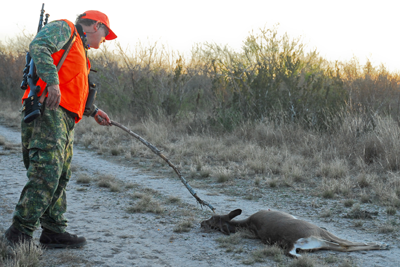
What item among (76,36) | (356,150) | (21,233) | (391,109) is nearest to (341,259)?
(21,233)

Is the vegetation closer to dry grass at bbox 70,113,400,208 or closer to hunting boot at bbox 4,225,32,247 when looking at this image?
dry grass at bbox 70,113,400,208

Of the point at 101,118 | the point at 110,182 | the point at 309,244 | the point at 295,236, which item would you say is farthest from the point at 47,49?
the point at 110,182

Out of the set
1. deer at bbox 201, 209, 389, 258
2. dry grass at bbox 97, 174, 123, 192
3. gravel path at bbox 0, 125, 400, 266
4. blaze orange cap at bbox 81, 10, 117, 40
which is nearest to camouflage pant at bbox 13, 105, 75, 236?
gravel path at bbox 0, 125, 400, 266

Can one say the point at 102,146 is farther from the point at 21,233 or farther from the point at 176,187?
the point at 21,233

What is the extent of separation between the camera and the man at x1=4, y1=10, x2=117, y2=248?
319 centimetres

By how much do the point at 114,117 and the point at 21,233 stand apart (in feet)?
40.1

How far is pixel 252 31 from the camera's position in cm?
1210

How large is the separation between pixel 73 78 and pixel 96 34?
54 centimetres

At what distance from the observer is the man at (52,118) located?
3.19 m

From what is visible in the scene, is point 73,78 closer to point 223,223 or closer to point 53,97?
point 53,97

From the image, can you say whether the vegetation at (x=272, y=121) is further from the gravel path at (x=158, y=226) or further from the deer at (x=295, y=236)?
the deer at (x=295, y=236)

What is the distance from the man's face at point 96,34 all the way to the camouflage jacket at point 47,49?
0.38 m

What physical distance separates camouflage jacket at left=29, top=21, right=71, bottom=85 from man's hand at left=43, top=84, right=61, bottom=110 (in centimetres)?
4

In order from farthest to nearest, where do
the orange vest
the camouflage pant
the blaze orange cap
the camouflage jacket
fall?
1. the blaze orange cap
2. the orange vest
3. the camouflage pant
4. the camouflage jacket
